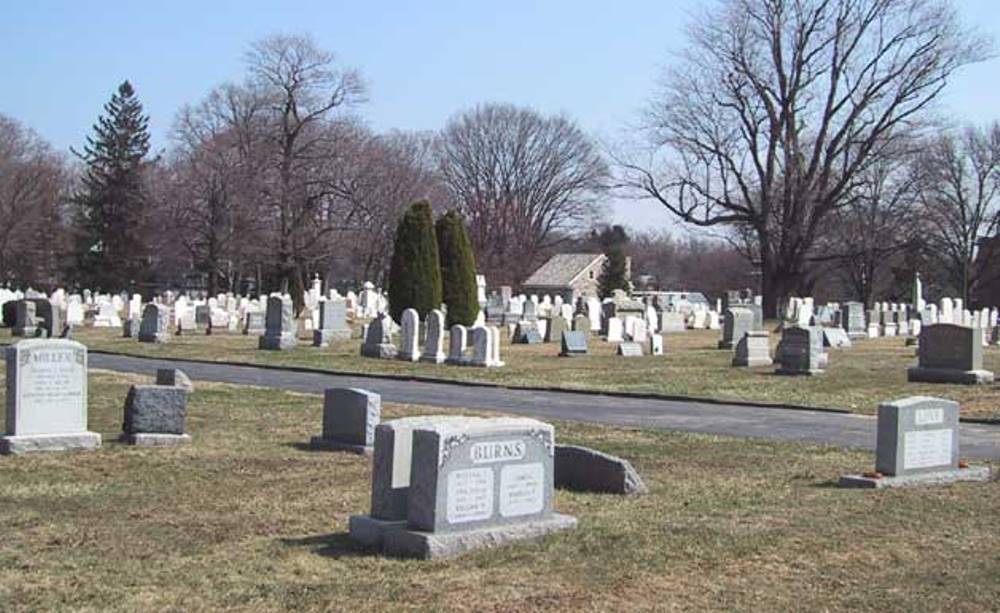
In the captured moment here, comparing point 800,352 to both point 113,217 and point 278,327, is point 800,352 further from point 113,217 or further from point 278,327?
point 113,217

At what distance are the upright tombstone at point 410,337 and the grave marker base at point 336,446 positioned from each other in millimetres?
16092

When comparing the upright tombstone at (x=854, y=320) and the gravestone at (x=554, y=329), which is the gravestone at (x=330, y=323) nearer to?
the gravestone at (x=554, y=329)

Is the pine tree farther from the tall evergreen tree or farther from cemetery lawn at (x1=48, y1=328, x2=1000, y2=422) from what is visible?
cemetery lawn at (x1=48, y1=328, x2=1000, y2=422)

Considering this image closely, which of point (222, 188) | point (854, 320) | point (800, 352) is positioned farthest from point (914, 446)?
point (222, 188)

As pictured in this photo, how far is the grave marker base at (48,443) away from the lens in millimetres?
12133

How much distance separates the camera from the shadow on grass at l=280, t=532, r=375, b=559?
7641mm

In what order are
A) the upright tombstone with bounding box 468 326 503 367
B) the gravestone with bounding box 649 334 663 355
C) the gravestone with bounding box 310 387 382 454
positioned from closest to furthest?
the gravestone with bounding box 310 387 382 454
the upright tombstone with bounding box 468 326 503 367
the gravestone with bounding box 649 334 663 355

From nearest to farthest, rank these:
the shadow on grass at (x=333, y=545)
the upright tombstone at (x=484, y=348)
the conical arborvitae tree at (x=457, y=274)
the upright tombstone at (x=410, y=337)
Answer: the shadow on grass at (x=333, y=545) → the upright tombstone at (x=484, y=348) → the upright tombstone at (x=410, y=337) → the conical arborvitae tree at (x=457, y=274)

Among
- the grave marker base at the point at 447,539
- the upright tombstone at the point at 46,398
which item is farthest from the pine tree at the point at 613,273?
the grave marker base at the point at 447,539

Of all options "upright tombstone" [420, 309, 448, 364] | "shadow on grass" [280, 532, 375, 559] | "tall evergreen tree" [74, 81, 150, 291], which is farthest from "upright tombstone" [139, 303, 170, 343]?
"tall evergreen tree" [74, 81, 150, 291]

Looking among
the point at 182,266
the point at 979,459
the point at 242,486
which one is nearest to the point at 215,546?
the point at 242,486

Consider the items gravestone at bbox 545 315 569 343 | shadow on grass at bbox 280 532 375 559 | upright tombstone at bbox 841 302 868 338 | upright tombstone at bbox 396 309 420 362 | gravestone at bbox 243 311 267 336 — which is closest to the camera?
shadow on grass at bbox 280 532 375 559

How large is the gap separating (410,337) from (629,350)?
6.06 metres

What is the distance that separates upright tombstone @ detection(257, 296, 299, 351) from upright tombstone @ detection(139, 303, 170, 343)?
139 inches
